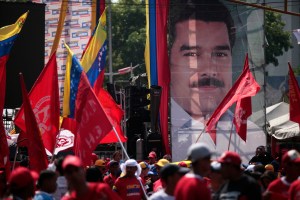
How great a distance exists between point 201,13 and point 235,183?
720 inches

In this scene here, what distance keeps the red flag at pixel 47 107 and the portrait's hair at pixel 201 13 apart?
9.77 meters

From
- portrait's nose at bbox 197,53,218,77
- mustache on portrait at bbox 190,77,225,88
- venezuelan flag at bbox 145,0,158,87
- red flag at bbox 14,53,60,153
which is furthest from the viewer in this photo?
venezuelan flag at bbox 145,0,158,87

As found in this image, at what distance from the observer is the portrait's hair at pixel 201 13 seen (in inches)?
1059

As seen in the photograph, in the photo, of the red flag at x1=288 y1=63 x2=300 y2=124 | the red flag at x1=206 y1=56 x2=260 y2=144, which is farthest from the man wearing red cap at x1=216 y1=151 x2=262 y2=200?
the red flag at x1=288 y1=63 x2=300 y2=124

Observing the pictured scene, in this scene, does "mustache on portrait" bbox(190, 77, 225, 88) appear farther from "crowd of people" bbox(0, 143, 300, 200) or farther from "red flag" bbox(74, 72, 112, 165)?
"crowd of people" bbox(0, 143, 300, 200)

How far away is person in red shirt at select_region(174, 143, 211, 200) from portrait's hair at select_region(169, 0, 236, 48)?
1817 cm

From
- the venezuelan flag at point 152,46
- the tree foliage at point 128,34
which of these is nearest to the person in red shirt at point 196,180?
the venezuelan flag at point 152,46


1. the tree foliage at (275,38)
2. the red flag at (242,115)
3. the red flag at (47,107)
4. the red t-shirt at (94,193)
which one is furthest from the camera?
the tree foliage at (275,38)

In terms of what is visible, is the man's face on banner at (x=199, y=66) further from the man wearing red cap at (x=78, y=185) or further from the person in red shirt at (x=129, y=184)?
Answer: the man wearing red cap at (x=78, y=185)

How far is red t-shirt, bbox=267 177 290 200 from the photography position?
33.4 ft

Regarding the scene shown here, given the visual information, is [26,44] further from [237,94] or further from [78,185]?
[78,185]

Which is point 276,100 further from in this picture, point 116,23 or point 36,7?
point 116,23

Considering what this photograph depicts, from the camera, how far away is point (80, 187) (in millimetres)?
8500

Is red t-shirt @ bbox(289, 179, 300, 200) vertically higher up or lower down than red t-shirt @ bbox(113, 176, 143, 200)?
higher up
